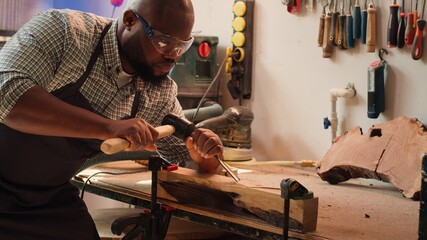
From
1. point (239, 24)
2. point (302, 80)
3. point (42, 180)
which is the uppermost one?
point (239, 24)

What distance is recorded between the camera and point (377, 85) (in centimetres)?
262

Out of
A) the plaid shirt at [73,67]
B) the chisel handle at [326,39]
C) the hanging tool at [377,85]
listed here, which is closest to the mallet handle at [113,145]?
the plaid shirt at [73,67]

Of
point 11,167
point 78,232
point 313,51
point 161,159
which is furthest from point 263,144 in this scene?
point 11,167

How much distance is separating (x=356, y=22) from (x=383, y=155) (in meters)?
0.63

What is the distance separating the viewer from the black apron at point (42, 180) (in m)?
1.92

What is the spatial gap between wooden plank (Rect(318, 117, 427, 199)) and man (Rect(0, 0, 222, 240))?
0.62 metres

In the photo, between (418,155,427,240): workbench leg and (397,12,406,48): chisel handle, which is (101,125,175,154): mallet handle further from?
(397,12,406,48): chisel handle

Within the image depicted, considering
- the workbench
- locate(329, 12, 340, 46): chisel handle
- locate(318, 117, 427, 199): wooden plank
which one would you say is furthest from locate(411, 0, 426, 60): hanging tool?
the workbench

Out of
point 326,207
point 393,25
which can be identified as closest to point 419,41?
point 393,25

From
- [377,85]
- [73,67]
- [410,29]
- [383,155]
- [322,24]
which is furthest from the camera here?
[322,24]

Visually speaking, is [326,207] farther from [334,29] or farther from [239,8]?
[239,8]

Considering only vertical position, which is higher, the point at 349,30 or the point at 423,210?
the point at 349,30

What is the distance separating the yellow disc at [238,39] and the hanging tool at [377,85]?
788mm

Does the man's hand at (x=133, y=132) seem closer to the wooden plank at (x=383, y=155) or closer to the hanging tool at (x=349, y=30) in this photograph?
the wooden plank at (x=383, y=155)
